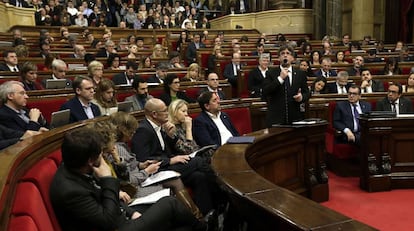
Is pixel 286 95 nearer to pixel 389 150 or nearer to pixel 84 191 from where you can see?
pixel 389 150

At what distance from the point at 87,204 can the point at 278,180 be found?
1875 mm

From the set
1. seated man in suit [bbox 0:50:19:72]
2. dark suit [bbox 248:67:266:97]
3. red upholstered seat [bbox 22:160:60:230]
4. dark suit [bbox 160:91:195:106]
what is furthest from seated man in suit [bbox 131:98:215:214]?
seated man in suit [bbox 0:50:19:72]

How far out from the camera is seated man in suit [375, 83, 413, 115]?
4.66 meters

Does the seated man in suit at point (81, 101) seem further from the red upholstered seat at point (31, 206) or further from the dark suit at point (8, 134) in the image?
the red upholstered seat at point (31, 206)

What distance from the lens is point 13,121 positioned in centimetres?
316

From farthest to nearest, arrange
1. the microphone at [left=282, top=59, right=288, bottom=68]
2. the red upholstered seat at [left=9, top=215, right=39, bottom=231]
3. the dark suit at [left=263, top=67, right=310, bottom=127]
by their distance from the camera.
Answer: the dark suit at [left=263, top=67, right=310, bottom=127] → the microphone at [left=282, top=59, right=288, bottom=68] → the red upholstered seat at [left=9, top=215, right=39, bottom=231]

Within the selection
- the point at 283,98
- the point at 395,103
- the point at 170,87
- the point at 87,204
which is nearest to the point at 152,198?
the point at 87,204

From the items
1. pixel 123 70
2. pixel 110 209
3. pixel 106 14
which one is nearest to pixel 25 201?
pixel 110 209

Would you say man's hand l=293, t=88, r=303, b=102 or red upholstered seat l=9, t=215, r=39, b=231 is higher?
man's hand l=293, t=88, r=303, b=102

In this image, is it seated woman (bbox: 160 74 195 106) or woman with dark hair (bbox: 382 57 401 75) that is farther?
woman with dark hair (bbox: 382 57 401 75)

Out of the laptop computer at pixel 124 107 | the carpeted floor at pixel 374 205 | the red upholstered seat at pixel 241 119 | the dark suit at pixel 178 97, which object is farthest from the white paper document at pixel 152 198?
the dark suit at pixel 178 97

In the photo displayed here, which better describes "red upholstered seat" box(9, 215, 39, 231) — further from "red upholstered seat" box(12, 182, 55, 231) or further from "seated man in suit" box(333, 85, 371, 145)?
"seated man in suit" box(333, 85, 371, 145)

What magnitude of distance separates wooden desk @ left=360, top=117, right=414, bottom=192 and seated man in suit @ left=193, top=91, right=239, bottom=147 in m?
1.29

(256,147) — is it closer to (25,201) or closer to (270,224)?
(270,224)
